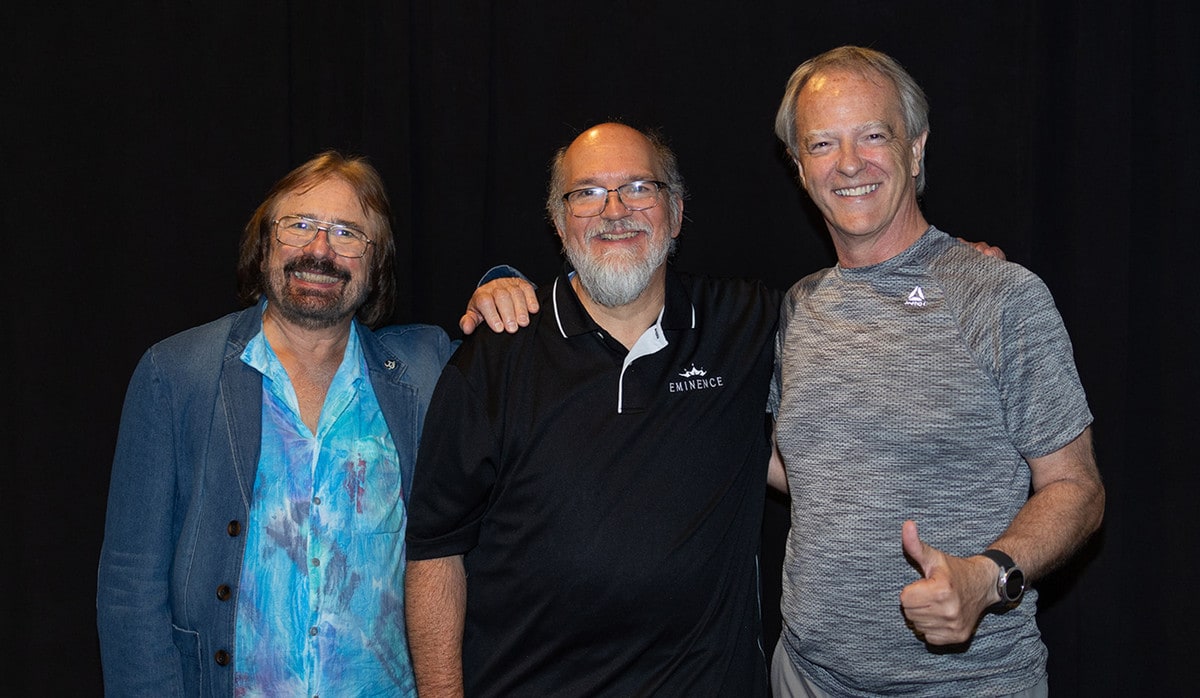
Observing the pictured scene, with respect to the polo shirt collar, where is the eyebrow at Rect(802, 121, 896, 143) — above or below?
above

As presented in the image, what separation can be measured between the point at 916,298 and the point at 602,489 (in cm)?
74

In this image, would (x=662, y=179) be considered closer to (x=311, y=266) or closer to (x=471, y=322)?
(x=471, y=322)

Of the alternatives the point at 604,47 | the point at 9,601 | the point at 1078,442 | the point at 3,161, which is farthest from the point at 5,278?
the point at 1078,442

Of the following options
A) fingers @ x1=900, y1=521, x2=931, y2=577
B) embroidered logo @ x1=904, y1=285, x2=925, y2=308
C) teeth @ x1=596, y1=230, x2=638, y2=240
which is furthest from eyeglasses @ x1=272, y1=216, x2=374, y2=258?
fingers @ x1=900, y1=521, x2=931, y2=577

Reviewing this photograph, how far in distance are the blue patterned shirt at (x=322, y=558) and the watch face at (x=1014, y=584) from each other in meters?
1.28

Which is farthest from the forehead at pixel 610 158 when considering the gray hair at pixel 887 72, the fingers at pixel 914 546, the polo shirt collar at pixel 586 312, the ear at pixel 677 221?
the fingers at pixel 914 546

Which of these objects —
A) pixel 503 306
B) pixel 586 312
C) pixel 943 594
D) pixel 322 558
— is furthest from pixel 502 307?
pixel 943 594

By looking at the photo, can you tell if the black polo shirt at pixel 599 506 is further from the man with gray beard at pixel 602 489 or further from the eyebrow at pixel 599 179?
the eyebrow at pixel 599 179

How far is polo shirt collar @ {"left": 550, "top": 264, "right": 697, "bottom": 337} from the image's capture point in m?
2.08

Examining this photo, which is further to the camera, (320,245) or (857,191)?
(320,245)

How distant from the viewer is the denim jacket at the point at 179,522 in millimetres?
2023

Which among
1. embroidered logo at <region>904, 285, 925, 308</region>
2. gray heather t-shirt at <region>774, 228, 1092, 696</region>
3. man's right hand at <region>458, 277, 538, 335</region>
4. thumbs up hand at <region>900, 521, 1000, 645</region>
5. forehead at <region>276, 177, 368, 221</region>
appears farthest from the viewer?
forehead at <region>276, 177, 368, 221</region>

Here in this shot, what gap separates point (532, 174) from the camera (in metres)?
2.73

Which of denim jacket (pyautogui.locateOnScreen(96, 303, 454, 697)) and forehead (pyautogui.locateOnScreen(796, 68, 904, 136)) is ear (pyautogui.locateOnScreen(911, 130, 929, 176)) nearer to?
forehead (pyautogui.locateOnScreen(796, 68, 904, 136))
